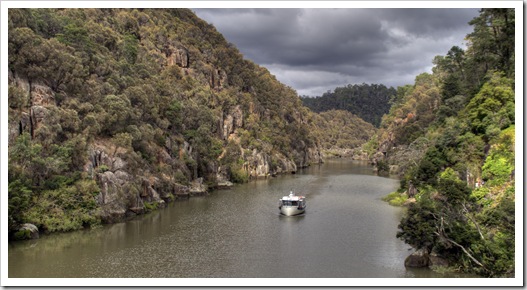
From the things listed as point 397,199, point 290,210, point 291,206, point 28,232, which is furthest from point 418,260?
point 28,232

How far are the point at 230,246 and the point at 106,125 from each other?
2913 cm

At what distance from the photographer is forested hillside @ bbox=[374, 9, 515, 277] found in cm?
3234

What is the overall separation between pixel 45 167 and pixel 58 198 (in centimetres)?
369

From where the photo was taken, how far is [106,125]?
6181 cm

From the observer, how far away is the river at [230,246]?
3522 cm

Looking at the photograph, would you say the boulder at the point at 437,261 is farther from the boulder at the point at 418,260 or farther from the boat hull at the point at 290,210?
the boat hull at the point at 290,210

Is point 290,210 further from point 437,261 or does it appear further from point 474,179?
point 437,261

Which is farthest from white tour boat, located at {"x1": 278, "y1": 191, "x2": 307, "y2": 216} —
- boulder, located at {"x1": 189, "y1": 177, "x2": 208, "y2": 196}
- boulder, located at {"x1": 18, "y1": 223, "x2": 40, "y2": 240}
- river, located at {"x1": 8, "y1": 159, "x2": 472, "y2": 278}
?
boulder, located at {"x1": 18, "y1": 223, "x2": 40, "y2": 240}

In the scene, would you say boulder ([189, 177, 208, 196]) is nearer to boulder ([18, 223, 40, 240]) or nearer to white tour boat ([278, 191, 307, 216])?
white tour boat ([278, 191, 307, 216])

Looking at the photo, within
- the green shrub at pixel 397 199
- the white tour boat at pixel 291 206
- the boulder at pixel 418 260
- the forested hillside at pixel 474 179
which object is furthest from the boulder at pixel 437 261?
the green shrub at pixel 397 199

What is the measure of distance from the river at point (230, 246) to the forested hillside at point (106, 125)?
389 centimetres

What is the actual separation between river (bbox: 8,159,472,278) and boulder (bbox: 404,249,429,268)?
826mm

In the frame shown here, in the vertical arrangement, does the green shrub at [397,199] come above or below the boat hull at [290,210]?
above

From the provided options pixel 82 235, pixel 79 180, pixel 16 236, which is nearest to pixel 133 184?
pixel 79 180
